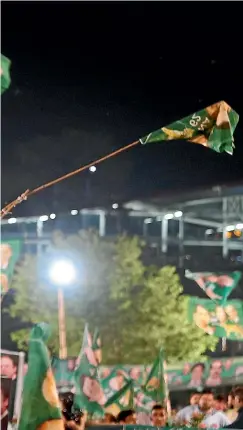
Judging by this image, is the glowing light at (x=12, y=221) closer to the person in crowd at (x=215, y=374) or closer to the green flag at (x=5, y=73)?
the green flag at (x=5, y=73)

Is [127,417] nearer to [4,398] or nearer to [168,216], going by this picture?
[4,398]

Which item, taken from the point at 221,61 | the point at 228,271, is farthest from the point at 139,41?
the point at 228,271

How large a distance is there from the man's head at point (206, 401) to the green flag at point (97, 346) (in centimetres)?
32

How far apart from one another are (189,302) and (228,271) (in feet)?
0.49

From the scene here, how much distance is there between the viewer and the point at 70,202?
75.5 inches

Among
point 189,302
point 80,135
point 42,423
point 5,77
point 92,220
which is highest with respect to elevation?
point 5,77

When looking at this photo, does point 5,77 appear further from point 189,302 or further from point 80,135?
point 189,302

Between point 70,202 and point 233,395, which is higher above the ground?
point 70,202

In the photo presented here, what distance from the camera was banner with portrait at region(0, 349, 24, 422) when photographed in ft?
5.99

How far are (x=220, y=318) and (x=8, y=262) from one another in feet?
2.21

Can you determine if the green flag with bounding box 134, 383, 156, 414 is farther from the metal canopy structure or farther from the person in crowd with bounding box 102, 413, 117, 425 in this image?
the metal canopy structure

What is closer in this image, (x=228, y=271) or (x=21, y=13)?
(x=228, y=271)

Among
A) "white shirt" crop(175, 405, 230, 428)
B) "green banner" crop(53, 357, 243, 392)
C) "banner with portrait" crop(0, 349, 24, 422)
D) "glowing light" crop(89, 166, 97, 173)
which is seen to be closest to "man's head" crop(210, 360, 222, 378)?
"green banner" crop(53, 357, 243, 392)

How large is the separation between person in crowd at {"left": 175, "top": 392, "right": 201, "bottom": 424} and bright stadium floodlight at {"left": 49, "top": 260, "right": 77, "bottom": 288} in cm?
50
